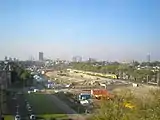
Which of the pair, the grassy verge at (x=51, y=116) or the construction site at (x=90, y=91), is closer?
the grassy verge at (x=51, y=116)

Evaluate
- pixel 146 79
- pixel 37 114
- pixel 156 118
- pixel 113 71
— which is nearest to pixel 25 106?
pixel 37 114

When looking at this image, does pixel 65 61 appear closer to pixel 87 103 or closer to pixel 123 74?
pixel 123 74

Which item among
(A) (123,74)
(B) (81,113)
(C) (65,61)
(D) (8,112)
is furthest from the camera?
(C) (65,61)

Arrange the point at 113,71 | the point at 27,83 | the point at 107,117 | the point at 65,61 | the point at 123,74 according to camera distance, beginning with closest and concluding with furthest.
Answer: the point at 107,117, the point at 27,83, the point at 123,74, the point at 113,71, the point at 65,61

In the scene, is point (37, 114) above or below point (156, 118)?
below

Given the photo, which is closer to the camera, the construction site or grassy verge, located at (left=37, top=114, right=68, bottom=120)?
grassy verge, located at (left=37, top=114, right=68, bottom=120)

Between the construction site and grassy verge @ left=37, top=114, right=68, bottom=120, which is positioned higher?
grassy verge @ left=37, top=114, right=68, bottom=120

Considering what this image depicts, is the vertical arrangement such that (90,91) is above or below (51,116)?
below

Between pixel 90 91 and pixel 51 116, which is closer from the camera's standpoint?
pixel 51 116

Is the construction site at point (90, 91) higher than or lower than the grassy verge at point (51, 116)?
lower

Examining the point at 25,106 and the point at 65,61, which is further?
the point at 65,61
